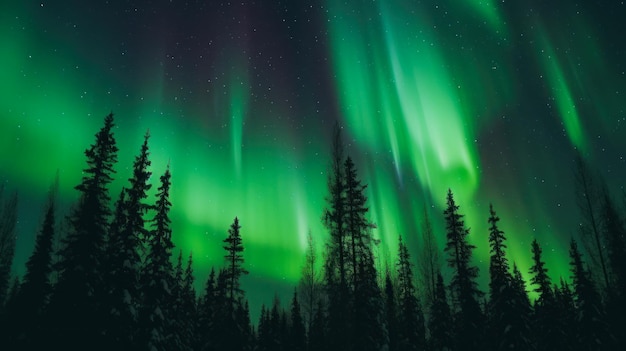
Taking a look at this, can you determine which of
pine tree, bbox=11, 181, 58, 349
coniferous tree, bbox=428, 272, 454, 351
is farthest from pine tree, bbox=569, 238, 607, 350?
pine tree, bbox=11, 181, 58, 349

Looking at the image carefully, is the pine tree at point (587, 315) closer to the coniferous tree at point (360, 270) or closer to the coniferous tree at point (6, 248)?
the coniferous tree at point (360, 270)

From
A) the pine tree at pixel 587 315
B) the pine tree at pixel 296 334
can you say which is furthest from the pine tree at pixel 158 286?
the pine tree at pixel 587 315

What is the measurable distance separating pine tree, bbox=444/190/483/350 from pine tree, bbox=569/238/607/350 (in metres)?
10.0

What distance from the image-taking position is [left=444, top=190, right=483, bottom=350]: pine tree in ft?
107

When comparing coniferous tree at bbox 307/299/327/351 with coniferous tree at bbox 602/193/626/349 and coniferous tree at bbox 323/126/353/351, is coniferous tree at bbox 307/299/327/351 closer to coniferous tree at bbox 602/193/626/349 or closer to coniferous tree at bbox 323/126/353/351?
coniferous tree at bbox 323/126/353/351

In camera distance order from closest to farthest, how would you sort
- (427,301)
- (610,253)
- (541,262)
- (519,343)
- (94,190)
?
1. (94,190)
2. (519,343)
3. (610,253)
4. (541,262)
5. (427,301)

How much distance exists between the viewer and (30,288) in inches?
1153

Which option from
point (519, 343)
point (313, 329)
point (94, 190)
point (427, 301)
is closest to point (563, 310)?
point (427, 301)

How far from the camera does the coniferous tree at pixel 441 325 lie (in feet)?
122

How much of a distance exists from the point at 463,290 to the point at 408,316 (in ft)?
34.4

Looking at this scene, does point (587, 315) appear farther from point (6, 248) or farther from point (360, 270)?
point (6, 248)

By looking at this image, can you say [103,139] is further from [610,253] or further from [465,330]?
[610,253]

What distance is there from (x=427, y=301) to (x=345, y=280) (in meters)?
24.3

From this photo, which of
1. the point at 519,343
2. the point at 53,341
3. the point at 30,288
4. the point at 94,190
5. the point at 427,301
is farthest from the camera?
the point at 427,301
